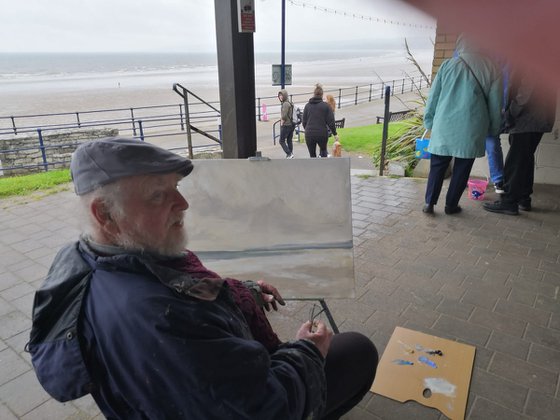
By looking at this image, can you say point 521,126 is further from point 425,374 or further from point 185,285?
point 185,285

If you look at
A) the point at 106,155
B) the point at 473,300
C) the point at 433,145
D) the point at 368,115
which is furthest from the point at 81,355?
the point at 368,115

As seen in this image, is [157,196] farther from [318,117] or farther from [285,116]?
[285,116]

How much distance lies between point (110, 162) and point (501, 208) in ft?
13.2

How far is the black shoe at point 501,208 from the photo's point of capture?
4082mm

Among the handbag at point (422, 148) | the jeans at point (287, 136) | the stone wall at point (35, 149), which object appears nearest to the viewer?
the handbag at point (422, 148)

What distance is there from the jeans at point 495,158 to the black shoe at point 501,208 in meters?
0.43

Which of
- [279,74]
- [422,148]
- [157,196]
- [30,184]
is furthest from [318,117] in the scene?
[157,196]

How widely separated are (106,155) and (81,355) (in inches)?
19.6

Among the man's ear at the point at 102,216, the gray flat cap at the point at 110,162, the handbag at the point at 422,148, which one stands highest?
the gray flat cap at the point at 110,162

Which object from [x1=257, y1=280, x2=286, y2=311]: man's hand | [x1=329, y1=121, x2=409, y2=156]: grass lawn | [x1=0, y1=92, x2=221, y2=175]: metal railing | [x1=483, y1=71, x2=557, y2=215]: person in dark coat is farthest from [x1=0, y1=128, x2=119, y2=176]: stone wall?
[x1=257, y1=280, x2=286, y2=311]: man's hand

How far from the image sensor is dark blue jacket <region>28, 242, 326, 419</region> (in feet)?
3.13

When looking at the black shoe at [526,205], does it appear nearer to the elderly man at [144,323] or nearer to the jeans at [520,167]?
the jeans at [520,167]

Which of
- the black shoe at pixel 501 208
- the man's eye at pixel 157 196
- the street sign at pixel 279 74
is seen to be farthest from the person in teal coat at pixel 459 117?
the street sign at pixel 279 74

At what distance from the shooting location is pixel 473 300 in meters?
2.74
